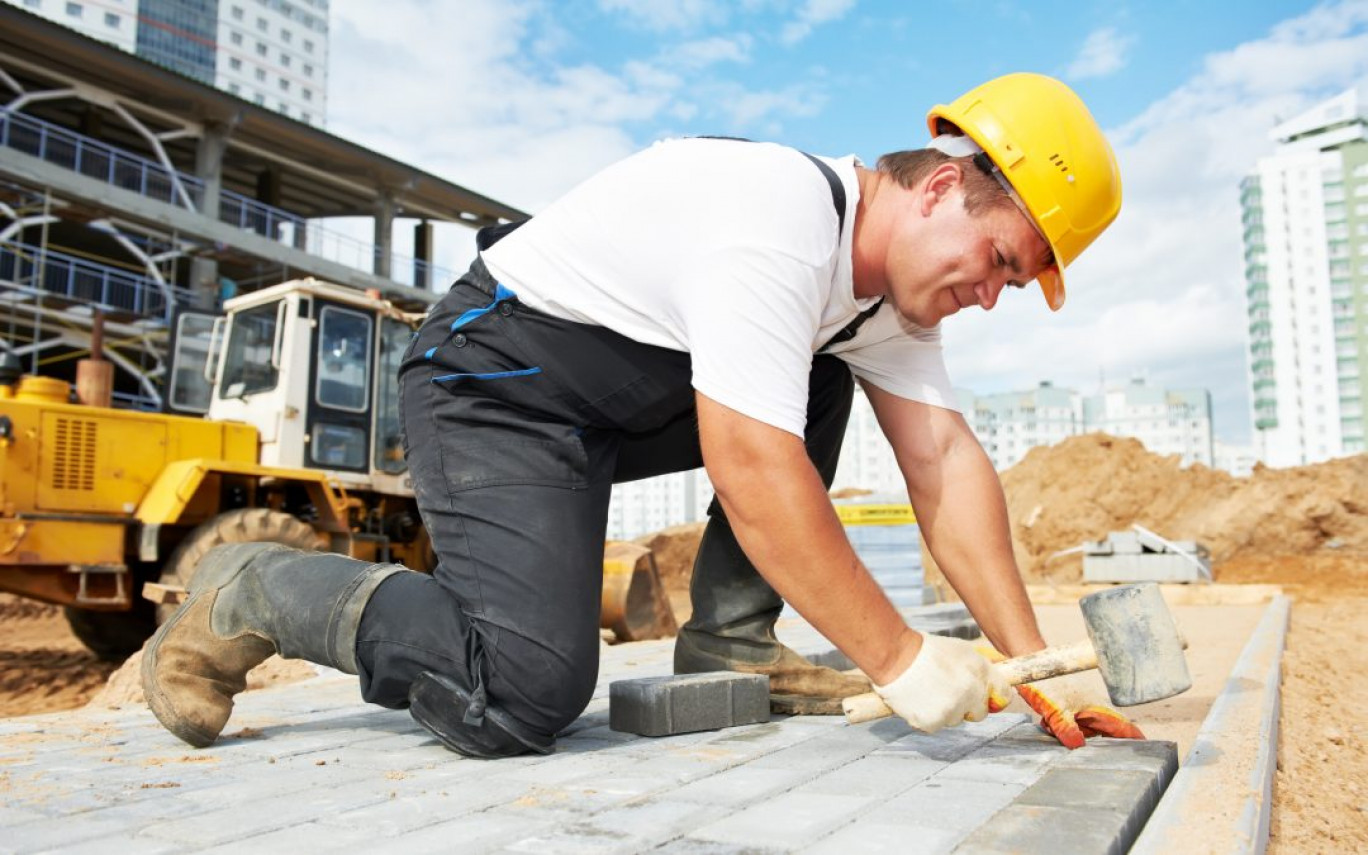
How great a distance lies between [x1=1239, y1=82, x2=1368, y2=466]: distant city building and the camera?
2810 inches

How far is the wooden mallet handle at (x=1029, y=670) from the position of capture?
1939mm

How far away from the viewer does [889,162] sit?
2164 mm

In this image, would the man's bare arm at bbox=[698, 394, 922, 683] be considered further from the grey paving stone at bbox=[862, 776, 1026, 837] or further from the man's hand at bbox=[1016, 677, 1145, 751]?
the man's hand at bbox=[1016, 677, 1145, 751]

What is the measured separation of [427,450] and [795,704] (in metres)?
1.13

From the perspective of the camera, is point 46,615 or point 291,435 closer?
point 291,435

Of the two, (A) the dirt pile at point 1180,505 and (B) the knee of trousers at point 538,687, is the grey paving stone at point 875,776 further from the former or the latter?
(A) the dirt pile at point 1180,505

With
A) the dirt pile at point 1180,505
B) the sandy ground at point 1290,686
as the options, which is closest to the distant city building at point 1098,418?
the dirt pile at point 1180,505

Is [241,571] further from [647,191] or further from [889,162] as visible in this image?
[889,162]

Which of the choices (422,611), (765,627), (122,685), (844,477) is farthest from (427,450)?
(844,477)

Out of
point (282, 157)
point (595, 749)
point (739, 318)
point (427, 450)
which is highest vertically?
point (282, 157)

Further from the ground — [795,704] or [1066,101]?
[1066,101]

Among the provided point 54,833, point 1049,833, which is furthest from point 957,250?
point 54,833

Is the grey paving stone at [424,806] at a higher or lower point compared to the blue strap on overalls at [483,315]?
lower

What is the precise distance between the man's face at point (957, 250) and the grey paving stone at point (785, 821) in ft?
3.39
